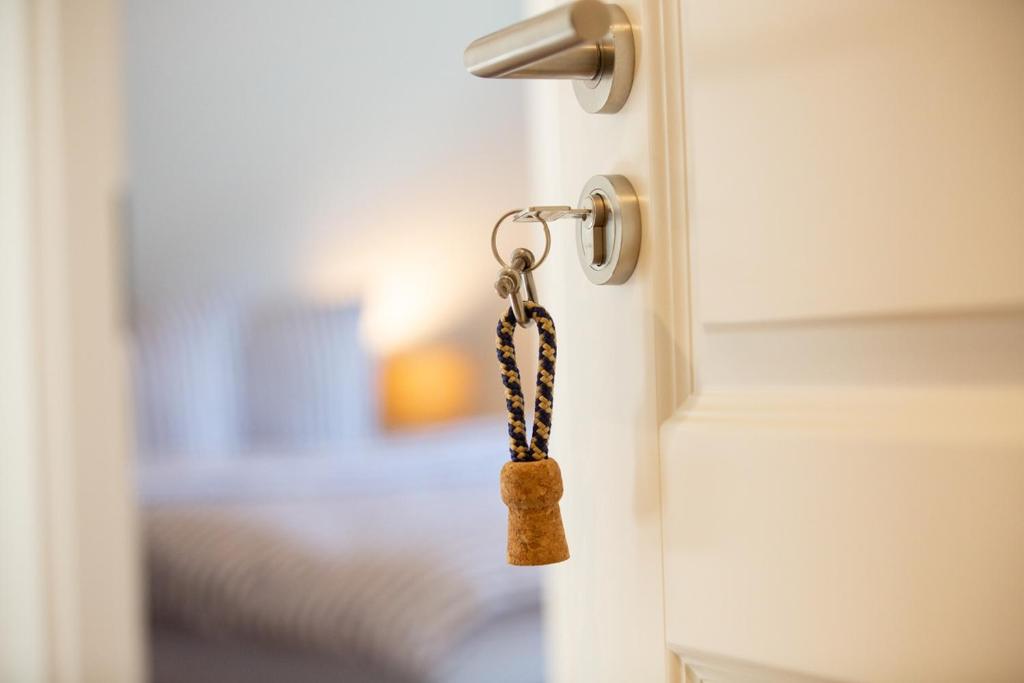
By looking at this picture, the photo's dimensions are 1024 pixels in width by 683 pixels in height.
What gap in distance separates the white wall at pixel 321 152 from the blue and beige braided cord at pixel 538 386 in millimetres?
3532

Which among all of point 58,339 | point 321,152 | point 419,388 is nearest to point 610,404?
point 58,339

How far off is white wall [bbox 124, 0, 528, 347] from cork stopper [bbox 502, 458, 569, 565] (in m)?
3.56

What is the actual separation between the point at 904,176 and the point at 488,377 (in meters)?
3.81

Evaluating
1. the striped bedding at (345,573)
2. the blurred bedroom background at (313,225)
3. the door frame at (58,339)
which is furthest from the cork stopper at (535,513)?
the blurred bedroom background at (313,225)

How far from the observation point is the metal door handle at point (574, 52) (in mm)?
406

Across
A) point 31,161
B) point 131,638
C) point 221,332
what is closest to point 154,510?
point 131,638

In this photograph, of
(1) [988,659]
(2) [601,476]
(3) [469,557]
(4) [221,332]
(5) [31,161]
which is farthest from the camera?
(4) [221,332]

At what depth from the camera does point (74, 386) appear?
53.9 inches

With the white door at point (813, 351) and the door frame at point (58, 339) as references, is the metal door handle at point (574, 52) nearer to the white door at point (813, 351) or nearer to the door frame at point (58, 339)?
the white door at point (813, 351)

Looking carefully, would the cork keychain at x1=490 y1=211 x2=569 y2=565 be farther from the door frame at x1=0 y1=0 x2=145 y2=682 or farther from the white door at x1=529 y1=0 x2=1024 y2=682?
the door frame at x1=0 y1=0 x2=145 y2=682

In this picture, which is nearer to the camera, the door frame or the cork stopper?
the cork stopper

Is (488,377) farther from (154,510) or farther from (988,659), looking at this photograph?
(988,659)

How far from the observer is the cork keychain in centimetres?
48

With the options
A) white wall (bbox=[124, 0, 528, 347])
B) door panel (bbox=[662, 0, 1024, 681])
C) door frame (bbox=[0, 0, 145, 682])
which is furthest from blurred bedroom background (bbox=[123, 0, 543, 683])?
door panel (bbox=[662, 0, 1024, 681])
